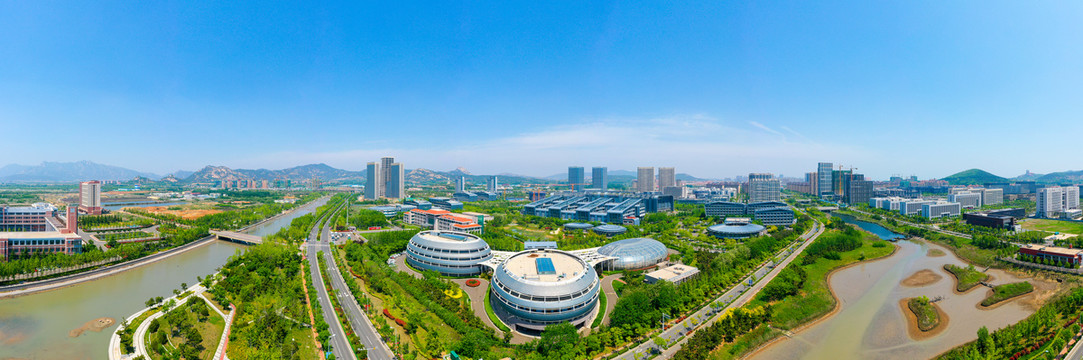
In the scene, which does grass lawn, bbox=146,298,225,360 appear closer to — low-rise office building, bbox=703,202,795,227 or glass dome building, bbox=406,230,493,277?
glass dome building, bbox=406,230,493,277

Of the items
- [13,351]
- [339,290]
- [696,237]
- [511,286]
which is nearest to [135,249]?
[13,351]

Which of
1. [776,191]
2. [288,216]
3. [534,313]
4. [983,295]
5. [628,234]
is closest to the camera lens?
[534,313]

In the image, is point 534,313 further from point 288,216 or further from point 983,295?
point 288,216

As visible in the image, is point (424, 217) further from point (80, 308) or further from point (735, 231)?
point (735, 231)

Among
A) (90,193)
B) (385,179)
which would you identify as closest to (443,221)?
(90,193)

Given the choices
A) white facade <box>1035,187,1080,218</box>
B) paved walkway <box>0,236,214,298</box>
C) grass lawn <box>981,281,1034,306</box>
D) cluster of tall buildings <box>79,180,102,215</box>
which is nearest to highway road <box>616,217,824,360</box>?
grass lawn <box>981,281,1034,306</box>

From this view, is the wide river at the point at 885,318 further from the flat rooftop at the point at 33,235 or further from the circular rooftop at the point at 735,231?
the flat rooftop at the point at 33,235

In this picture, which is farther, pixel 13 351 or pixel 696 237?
pixel 696 237
